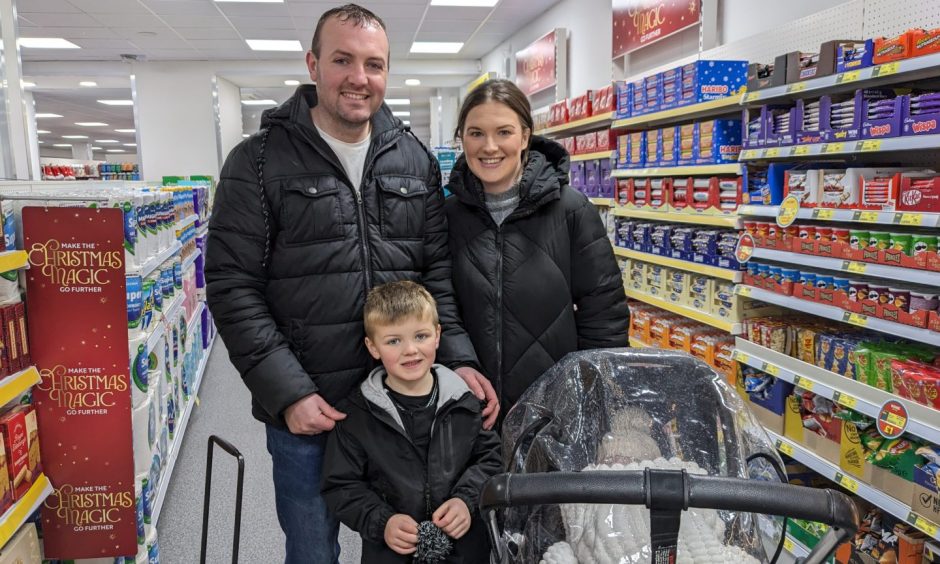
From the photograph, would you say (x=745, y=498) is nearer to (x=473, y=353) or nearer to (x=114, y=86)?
(x=473, y=353)

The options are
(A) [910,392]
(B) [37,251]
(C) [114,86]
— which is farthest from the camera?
(C) [114,86]

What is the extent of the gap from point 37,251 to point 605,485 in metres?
1.99

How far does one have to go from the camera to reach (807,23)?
364 cm

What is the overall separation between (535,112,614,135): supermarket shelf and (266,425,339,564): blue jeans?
375cm

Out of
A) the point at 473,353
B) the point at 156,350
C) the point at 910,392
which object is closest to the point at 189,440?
the point at 156,350

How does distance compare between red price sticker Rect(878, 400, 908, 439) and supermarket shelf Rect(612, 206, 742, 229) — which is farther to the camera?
supermarket shelf Rect(612, 206, 742, 229)

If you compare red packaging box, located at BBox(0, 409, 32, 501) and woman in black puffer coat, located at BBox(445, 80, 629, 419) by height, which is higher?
woman in black puffer coat, located at BBox(445, 80, 629, 419)

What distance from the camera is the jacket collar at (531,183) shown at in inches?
74.6

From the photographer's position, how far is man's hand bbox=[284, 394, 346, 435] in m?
1.68

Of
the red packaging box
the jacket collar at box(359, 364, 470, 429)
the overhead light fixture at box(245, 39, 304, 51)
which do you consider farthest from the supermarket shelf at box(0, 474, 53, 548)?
the overhead light fixture at box(245, 39, 304, 51)

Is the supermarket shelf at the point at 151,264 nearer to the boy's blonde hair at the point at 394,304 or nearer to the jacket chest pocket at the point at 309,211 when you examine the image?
the jacket chest pocket at the point at 309,211

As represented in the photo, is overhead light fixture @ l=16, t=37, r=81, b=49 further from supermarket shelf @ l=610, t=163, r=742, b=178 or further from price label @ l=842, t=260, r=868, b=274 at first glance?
price label @ l=842, t=260, r=868, b=274

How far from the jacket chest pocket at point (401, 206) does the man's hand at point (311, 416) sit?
17.8 inches

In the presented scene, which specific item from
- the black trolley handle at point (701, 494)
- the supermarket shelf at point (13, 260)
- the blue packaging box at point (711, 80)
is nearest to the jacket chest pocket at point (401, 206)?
the black trolley handle at point (701, 494)
